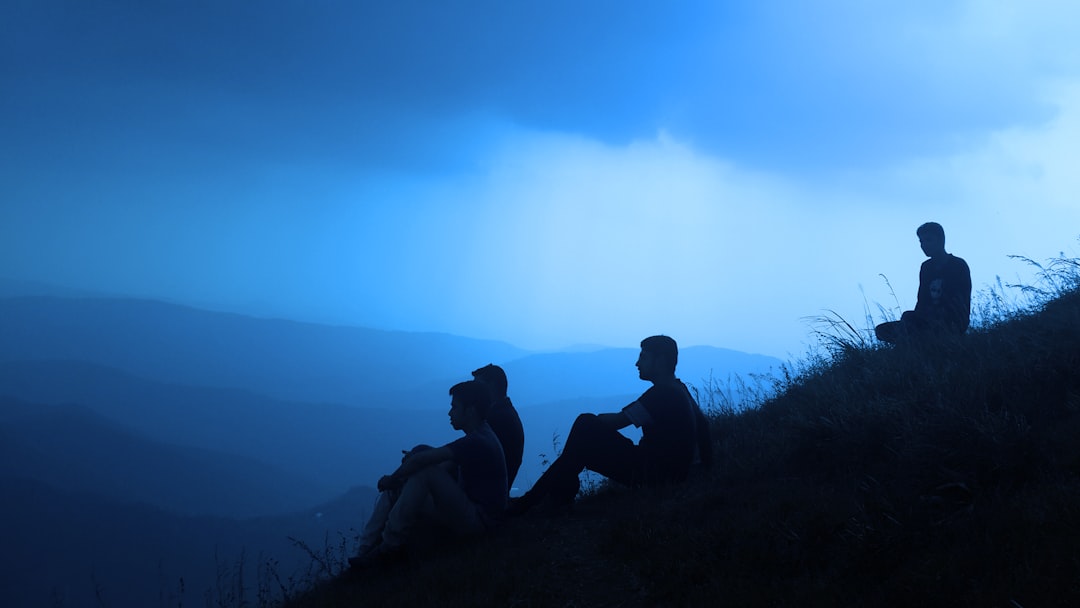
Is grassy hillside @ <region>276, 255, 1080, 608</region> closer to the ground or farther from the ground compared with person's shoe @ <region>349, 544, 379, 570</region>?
farther from the ground

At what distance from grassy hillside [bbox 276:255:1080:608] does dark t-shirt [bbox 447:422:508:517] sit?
33 cm

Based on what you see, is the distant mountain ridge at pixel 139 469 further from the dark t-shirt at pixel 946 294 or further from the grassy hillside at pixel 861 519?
the grassy hillside at pixel 861 519

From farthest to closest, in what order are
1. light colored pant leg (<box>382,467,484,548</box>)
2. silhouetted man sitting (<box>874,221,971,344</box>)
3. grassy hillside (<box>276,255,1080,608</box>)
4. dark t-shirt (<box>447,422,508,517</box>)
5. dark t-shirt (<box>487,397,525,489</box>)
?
silhouetted man sitting (<box>874,221,971,344</box>) → dark t-shirt (<box>487,397,525,489</box>) → dark t-shirt (<box>447,422,508,517</box>) → light colored pant leg (<box>382,467,484,548</box>) → grassy hillside (<box>276,255,1080,608</box>)

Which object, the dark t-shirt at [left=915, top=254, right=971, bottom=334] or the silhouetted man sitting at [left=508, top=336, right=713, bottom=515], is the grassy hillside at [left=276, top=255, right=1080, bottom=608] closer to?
the silhouetted man sitting at [left=508, top=336, right=713, bottom=515]

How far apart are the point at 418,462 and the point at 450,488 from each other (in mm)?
406

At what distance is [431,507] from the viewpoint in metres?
6.53

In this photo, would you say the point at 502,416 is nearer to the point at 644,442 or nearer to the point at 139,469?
the point at 644,442

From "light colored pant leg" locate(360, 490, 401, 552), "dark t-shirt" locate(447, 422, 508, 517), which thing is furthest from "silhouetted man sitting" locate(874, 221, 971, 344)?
"light colored pant leg" locate(360, 490, 401, 552)

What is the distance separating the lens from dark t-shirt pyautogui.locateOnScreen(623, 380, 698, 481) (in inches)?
289

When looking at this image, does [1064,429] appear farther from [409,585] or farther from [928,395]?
[409,585]

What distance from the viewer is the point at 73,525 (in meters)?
123

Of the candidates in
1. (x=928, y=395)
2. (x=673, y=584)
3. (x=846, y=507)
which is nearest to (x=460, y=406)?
(x=673, y=584)

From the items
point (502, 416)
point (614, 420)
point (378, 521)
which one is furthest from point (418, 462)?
point (614, 420)

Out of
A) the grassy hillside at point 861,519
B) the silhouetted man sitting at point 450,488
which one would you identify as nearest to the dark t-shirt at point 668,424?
the grassy hillside at point 861,519
